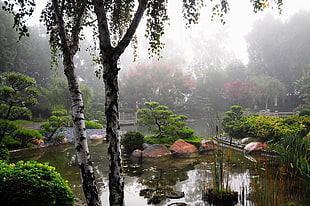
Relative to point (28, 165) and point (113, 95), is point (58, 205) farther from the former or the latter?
point (113, 95)

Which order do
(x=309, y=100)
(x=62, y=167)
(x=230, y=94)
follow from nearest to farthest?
1. (x=62, y=167)
2. (x=309, y=100)
3. (x=230, y=94)

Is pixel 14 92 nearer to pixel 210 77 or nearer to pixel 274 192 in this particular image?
pixel 274 192

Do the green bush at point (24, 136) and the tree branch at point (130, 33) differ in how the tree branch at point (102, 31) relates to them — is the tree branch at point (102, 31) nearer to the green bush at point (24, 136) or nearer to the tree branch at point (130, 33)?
the tree branch at point (130, 33)

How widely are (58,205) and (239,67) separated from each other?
2444cm

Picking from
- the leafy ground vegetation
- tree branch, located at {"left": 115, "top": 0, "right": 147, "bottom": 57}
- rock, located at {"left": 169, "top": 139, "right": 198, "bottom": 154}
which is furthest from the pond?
tree branch, located at {"left": 115, "top": 0, "right": 147, "bottom": 57}

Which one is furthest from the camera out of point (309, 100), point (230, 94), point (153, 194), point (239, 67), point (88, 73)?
point (88, 73)

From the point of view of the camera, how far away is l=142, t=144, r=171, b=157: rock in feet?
19.2

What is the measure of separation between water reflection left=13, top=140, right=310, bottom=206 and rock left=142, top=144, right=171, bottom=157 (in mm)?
423

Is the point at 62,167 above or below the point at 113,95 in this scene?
below

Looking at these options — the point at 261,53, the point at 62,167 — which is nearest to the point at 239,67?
the point at 261,53

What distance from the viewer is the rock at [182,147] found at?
244 inches

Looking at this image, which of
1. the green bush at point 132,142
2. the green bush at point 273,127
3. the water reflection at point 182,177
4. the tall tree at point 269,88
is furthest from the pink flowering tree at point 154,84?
the water reflection at point 182,177

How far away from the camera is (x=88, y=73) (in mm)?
27453

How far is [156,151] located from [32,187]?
4361mm
